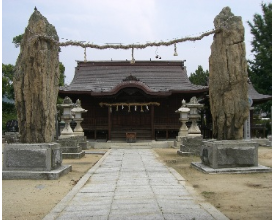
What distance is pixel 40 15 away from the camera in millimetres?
9594

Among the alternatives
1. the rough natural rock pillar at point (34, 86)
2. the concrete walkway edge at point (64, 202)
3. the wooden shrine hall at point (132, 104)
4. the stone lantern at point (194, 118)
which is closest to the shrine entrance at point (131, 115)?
the wooden shrine hall at point (132, 104)

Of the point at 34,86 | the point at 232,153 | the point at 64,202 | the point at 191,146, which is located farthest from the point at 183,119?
the point at 64,202

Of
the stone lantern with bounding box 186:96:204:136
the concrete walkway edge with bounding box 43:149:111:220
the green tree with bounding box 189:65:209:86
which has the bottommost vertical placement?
the concrete walkway edge with bounding box 43:149:111:220

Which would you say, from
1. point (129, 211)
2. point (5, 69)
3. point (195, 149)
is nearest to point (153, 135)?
point (195, 149)

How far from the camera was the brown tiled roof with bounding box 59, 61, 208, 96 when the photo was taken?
2531 cm

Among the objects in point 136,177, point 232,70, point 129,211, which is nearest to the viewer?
point 129,211

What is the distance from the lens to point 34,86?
30.4ft

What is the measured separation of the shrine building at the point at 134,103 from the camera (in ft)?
78.3

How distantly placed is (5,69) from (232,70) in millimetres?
22162

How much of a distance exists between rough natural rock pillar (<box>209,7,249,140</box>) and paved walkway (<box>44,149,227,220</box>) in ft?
7.50

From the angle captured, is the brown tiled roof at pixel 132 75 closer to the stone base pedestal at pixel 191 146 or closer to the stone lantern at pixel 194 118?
the stone lantern at pixel 194 118

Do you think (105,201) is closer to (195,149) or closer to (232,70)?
(232,70)

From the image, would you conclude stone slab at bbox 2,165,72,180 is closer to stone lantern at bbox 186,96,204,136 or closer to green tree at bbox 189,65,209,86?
stone lantern at bbox 186,96,204,136

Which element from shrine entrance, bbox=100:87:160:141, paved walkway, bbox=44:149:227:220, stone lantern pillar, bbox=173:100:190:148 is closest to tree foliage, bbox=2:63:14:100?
shrine entrance, bbox=100:87:160:141
